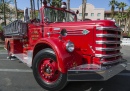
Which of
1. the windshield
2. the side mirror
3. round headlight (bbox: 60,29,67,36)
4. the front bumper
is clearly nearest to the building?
the windshield

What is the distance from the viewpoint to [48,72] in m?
5.43

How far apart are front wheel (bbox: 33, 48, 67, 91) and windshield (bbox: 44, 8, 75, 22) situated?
53.7 inches

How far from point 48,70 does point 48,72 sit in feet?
0.17

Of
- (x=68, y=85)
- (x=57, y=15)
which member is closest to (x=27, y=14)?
(x=57, y=15)

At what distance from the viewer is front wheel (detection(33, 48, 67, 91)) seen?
5.14 meters

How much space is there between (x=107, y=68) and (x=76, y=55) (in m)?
0.88

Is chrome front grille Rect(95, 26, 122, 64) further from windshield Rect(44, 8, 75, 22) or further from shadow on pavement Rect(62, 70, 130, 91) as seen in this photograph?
windshield Rect(44, 8, 75, 22)

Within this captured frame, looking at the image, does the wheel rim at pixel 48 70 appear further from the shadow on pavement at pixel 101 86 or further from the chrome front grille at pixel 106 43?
the chrome front grille at pixel 106 43

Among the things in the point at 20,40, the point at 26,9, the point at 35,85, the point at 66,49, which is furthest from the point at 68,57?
the point at 20,40

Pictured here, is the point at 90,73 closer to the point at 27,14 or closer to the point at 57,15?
the point at 57,15

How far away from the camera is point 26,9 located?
259 inches

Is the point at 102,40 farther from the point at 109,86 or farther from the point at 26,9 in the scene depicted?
the point at 26,9

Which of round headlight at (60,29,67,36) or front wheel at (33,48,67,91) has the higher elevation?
round headlight at (60,29,67,36)

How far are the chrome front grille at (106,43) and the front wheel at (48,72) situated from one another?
102cm
